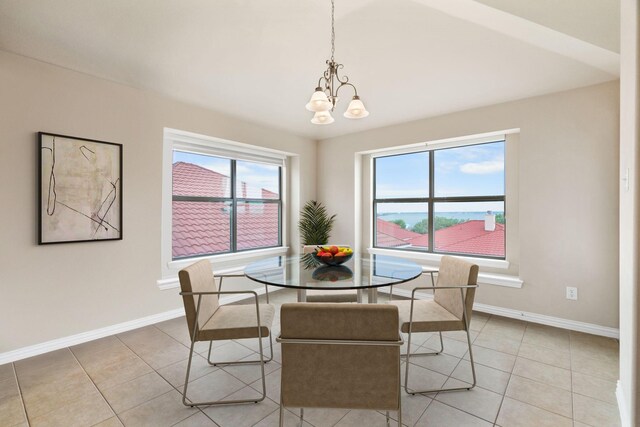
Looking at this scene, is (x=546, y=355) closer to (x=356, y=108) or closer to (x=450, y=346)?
(x=450, y=346)

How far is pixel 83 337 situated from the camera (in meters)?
2.73

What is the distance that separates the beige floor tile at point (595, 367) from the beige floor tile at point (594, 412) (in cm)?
40

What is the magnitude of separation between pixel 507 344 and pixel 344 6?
3.06 m

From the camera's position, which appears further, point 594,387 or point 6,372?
point 6,372

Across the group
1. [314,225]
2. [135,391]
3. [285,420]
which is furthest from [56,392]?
[314,225]

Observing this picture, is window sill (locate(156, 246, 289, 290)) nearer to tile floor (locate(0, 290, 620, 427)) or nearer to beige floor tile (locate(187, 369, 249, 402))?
tile floor (locate(0, 290, 620, 427))

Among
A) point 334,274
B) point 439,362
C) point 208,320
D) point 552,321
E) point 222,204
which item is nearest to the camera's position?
point 208,320

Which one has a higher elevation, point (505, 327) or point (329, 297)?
point (329, 297)

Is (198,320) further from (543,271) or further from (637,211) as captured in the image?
(543,271)

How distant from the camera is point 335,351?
127cm

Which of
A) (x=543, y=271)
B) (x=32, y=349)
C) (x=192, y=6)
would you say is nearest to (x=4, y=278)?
(x=32, y=349)

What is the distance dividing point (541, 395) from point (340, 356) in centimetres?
162

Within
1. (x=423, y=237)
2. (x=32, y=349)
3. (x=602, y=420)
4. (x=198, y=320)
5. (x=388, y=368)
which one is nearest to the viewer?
(x=388, y=368)

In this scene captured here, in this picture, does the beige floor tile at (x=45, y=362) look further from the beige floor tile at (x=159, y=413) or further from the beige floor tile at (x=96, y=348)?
the beige floor tile at (x=159, y=413)
